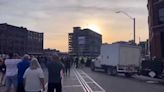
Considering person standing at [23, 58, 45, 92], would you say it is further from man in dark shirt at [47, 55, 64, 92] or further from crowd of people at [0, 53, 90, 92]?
man in dark shirt at [47, 55, 64, 92]

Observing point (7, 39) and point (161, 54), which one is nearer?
point (161, 54)

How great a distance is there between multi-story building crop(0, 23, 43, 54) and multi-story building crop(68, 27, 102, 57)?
110 feet

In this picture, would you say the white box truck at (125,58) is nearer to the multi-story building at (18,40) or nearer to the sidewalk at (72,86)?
the sidewalk at (72,86)

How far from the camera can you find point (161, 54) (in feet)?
183

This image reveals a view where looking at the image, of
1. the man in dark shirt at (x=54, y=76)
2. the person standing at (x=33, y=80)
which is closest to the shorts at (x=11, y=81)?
the man in dark shirt at (x=54, y=76)

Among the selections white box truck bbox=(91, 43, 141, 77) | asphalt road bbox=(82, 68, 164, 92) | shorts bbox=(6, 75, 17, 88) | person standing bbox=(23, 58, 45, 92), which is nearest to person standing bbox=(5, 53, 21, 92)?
shorts bbox=(6, 75, 17, 88)

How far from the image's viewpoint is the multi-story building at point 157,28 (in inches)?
2229

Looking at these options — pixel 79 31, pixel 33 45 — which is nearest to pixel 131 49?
pixel 33 45

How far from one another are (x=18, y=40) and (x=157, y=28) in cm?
4844

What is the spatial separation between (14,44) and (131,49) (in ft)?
175

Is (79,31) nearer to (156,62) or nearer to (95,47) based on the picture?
(95,47)

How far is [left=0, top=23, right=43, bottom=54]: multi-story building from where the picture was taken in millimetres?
86700

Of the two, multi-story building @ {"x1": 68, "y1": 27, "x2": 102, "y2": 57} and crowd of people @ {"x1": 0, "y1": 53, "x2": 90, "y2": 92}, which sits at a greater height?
multi-story building @ {"x1": 68, "y1": 27, "x2": 102, "y2": 57}

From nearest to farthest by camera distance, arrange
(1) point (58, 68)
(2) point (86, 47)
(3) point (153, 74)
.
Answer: (1) point (58, 68) → (3) point (153, 74) → (2) point (86, 47)
